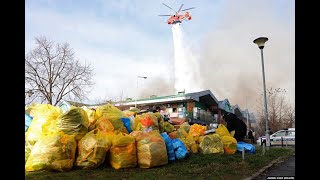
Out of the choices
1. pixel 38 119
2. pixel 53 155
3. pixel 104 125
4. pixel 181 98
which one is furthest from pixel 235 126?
pixel 181 98

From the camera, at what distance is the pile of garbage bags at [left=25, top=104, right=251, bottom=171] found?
7.17 metres

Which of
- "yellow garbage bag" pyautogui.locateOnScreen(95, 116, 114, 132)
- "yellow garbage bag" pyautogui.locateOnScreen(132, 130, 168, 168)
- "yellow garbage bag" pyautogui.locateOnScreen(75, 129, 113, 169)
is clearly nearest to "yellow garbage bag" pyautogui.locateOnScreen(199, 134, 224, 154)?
"yellow garbage bag" pyautogui.locateOnScreen(132, 130, 168, 168)

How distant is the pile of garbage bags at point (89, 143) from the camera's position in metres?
7.17

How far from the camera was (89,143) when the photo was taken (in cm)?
745

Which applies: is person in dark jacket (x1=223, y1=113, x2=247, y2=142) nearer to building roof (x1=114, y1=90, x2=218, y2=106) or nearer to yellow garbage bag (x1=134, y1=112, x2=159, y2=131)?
yellow garbage bag (x1=134, y1=112, x2=159, y2=131)

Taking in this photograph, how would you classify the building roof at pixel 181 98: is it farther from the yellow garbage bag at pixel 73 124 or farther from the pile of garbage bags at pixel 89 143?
the yellow garbage bag at pixel 73 124

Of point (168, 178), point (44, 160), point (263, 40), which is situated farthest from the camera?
point (263, 40)

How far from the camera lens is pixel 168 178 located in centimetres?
645

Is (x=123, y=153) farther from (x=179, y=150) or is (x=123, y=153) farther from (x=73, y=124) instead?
(x=179, y=150)

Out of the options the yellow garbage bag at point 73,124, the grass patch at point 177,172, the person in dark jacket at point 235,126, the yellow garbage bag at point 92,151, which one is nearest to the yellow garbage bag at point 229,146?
the person in dark jacket at point 235,126
